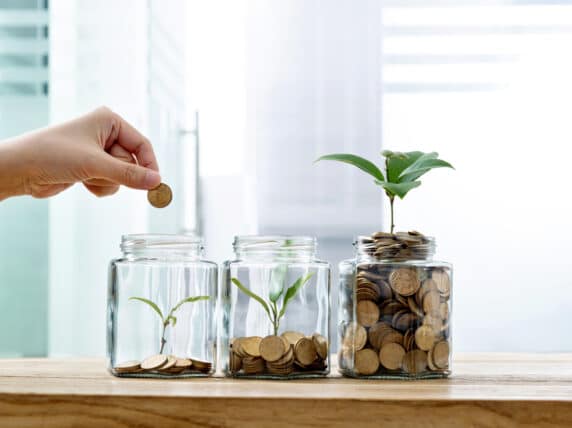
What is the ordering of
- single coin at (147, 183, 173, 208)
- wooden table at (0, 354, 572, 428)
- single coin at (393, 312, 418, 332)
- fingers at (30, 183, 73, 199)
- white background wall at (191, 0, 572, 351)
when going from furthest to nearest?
white background wall at (191, 0, 572, 351) → fingers at (30, 183, 73, 199) → single coin at (147, 183, 173, 208) → single coin at (393, 312, 418, 332) → wooden table at (0, 354, 572, 428)

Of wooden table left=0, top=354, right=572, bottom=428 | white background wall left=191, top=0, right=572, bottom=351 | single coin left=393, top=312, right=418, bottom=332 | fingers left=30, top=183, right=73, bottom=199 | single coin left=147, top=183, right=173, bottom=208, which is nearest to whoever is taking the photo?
wooden table left=0, top=354, right=572, bottom=428

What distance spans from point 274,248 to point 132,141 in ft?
0.89

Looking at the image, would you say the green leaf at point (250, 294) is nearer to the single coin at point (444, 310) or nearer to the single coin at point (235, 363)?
the single coin at point (235, 363)

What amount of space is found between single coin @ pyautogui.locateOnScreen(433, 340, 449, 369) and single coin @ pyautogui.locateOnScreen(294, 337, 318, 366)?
14cm

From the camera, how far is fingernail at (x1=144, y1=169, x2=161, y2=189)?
896 millimetres

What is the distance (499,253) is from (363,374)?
1359 millimetres

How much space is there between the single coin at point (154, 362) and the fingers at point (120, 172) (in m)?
0.20

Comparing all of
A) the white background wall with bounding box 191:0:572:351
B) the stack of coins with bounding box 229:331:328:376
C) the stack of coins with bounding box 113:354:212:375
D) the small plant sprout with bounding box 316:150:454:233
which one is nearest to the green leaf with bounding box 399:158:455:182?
the small plant sprout with bounding box 316:150:454:233

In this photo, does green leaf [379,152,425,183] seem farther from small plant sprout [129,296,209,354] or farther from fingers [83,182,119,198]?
fingers [83,182,119,198]

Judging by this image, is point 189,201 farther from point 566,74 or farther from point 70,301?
point 566,74

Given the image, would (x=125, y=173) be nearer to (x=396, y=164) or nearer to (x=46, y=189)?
(x=46, y=189)

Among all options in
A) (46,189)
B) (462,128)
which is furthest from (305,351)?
(462,128)

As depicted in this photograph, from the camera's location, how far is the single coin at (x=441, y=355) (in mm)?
839

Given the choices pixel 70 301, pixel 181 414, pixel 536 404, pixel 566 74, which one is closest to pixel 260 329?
pixel 181 414
